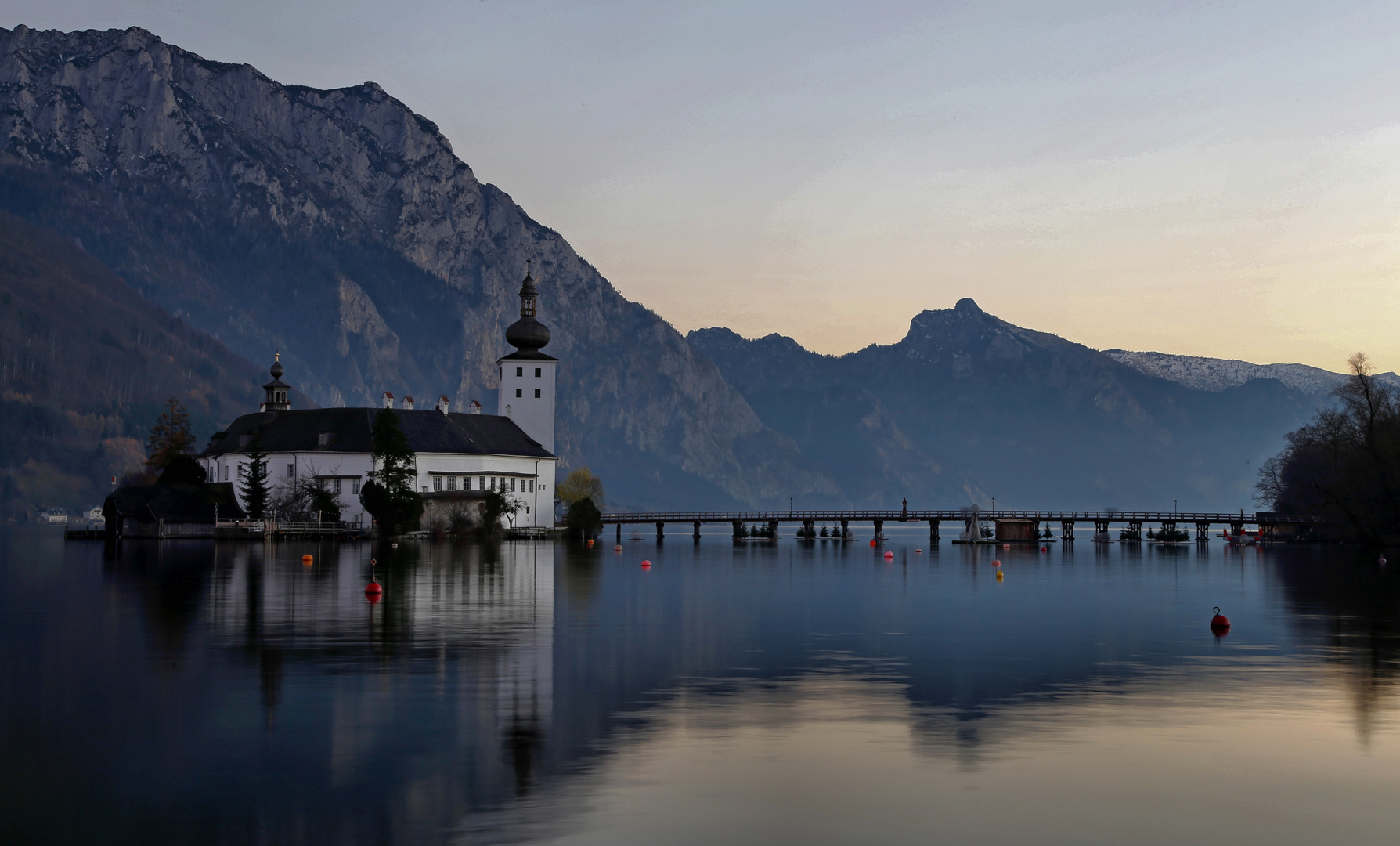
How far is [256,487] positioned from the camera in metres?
125

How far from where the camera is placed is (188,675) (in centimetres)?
2884

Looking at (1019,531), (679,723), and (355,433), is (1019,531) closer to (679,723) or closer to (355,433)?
(355,433)

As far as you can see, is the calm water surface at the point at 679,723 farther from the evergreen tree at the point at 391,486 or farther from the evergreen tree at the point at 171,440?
the evergreen tree at the point at 171,440

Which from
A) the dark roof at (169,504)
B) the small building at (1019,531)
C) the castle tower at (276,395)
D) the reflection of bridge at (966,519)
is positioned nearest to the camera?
the dark roof at (169,504)

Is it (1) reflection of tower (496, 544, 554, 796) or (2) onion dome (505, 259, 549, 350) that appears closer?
(1) reflection of tower (496, 544, 554, 796)

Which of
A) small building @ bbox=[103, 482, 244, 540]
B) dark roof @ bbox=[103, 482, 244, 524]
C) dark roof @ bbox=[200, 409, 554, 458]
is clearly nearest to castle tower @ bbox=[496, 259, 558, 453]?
dark roof @ bbox=[200, 409, 554, 458]

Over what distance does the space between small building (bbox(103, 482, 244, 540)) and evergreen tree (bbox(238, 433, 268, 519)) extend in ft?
6.19

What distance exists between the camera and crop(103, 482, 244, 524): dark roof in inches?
4887

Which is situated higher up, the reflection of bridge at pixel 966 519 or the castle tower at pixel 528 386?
the castle tower at pixel 528 386

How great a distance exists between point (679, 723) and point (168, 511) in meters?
112

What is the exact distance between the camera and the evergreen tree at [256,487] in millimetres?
125250

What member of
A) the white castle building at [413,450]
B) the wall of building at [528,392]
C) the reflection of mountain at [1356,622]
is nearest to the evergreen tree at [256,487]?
the white castle building at [413,450]

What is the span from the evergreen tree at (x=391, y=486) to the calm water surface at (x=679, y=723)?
64.5m

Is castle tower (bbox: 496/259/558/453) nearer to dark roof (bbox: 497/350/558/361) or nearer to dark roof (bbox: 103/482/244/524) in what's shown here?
dark roof (bbox: 497/350/558/361)
